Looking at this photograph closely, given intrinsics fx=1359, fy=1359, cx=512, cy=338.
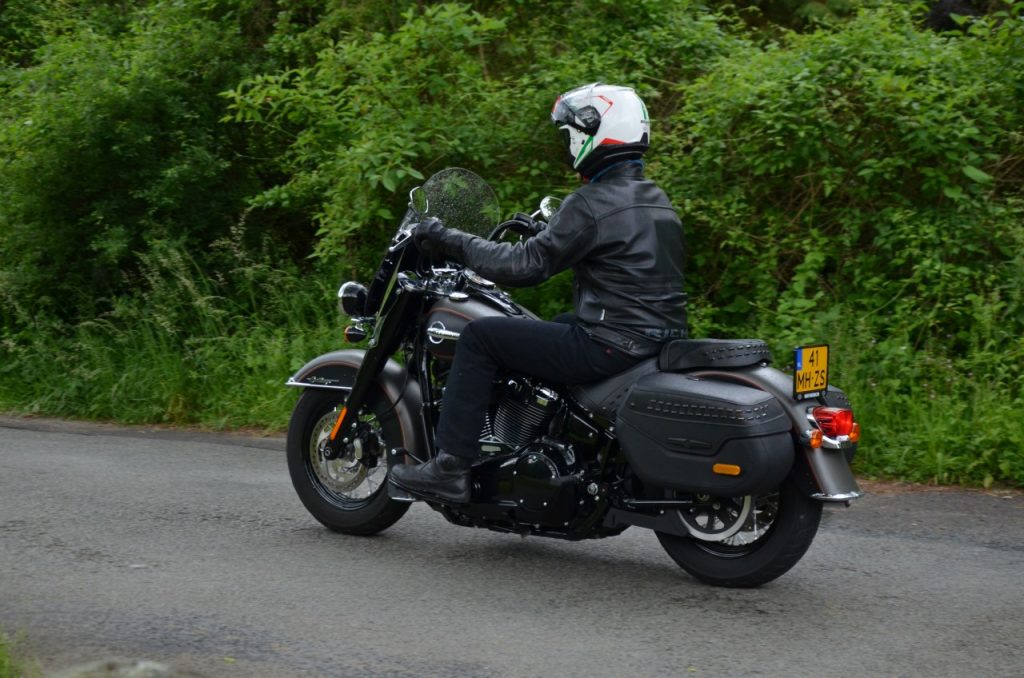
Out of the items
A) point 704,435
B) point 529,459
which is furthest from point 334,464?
point 704,435

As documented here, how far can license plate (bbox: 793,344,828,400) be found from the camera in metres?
5.23

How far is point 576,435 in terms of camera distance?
561cm

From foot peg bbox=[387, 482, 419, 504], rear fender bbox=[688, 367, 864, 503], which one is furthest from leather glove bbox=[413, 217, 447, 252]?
rear fender bbox=[688, 367, 864, 503]

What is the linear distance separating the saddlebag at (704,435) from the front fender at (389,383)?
42.9 inches

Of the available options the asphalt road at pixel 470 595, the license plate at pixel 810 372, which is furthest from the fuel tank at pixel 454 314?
the license plate at pixel 810 372

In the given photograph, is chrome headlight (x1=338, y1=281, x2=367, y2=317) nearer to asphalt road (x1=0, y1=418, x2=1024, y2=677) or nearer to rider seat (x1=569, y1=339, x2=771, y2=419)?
asphalt road (x1=0, y1=418, x2=1024, y2=677)

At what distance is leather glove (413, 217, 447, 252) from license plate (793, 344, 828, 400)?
157cm

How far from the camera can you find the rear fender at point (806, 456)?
5.16 meters

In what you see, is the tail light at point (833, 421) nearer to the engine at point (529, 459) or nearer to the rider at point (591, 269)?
the rider at point (591, 269)

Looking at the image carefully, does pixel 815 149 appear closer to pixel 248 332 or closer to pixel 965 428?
pixel 965 428

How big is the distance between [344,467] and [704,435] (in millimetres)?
1916

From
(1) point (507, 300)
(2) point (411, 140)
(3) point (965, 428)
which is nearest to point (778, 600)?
(1) point (507, 300)

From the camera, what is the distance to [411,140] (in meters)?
9.98

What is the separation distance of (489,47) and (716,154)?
8.46 ft
